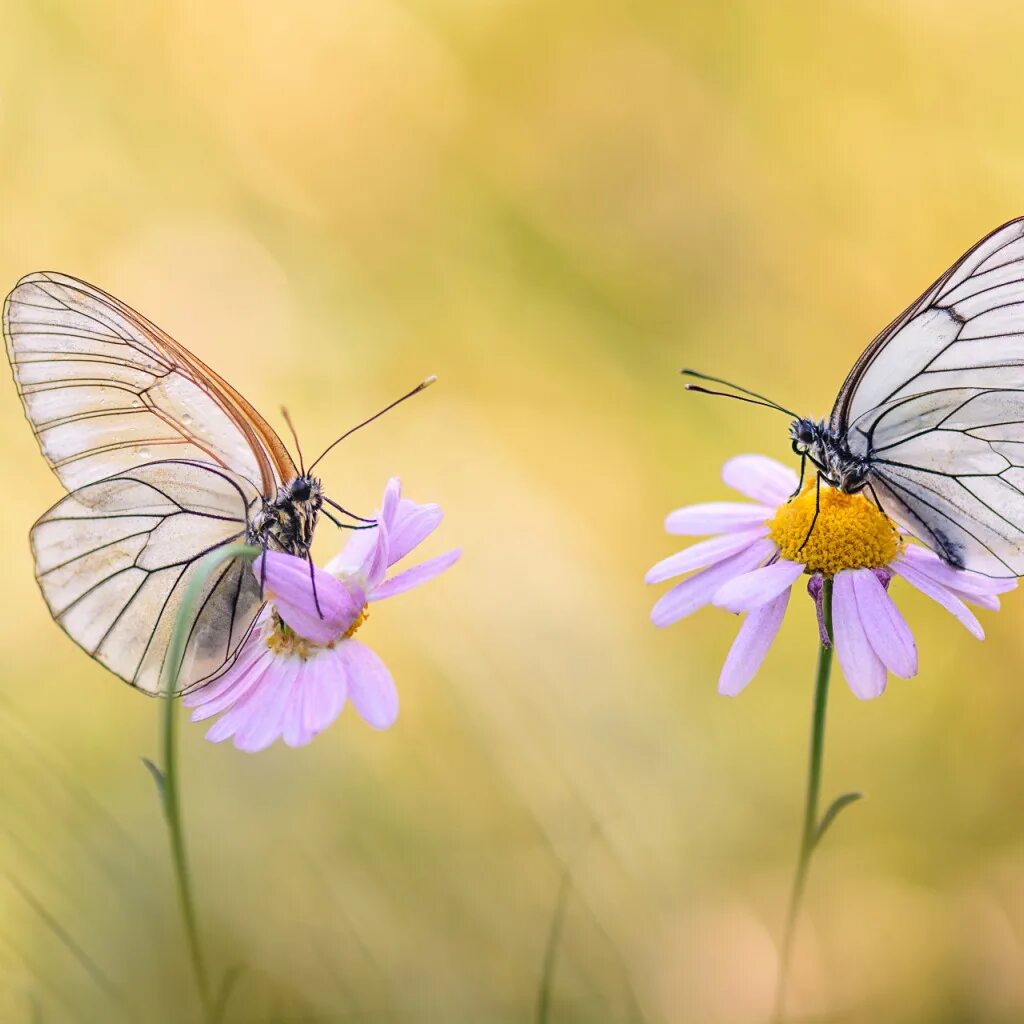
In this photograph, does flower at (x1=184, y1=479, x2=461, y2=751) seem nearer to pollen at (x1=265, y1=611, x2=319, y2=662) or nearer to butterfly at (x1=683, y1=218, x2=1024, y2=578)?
pollen at (x1=265, y1=611, x2=319, y2=662)

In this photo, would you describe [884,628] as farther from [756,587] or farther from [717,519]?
[717,519]

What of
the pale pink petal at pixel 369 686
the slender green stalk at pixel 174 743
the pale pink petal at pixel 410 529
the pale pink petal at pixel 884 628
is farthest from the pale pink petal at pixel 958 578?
the slender green stalk at pixel 174 743

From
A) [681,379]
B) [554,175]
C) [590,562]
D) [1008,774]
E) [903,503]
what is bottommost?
[1008,774]

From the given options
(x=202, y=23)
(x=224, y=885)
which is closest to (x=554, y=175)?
(x=202, y=23)

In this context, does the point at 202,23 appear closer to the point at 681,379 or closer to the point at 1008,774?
the point at 681,379

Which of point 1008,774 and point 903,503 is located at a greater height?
point 903,503

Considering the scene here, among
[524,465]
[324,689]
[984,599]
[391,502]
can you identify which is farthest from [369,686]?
[524,465]

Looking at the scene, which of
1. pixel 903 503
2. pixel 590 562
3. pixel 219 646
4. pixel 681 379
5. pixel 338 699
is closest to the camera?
pixel 338 699

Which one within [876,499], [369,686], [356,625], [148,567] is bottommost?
[369,686]

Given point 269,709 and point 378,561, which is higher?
point 378,561
